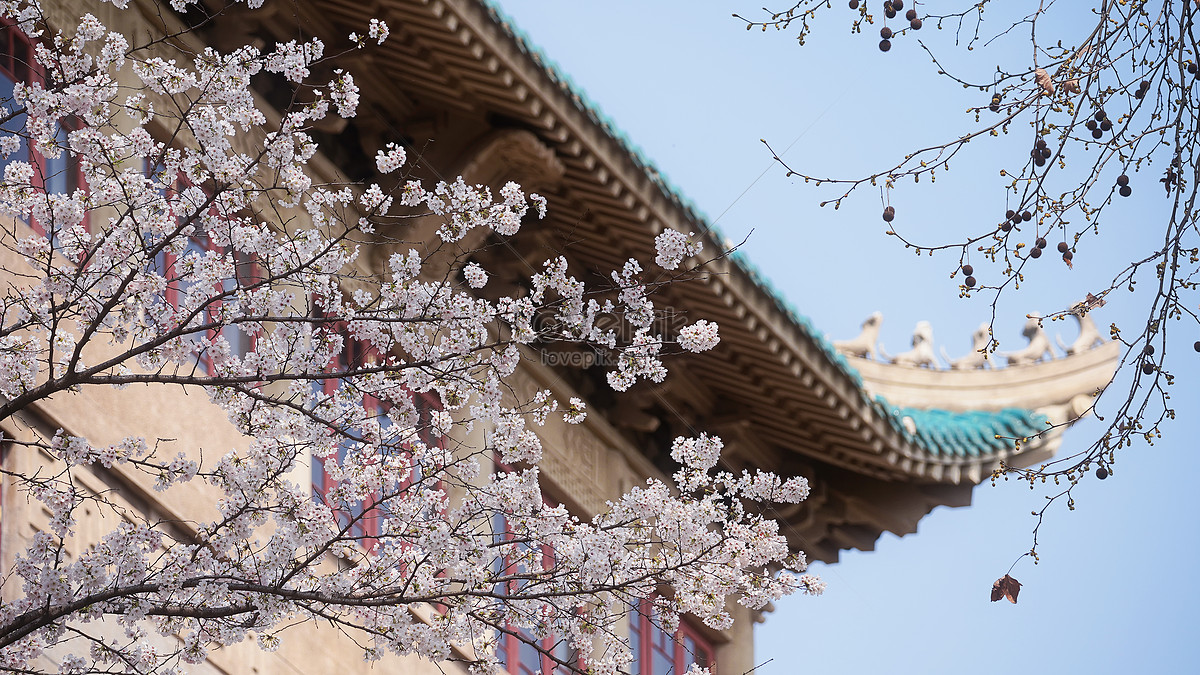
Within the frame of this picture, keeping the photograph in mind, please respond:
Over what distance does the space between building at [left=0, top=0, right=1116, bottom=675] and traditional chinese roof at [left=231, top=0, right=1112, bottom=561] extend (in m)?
0.02

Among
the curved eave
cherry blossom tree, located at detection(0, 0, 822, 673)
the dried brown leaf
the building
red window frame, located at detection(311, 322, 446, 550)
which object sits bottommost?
the dried brown leaf

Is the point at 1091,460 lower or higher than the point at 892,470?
lower

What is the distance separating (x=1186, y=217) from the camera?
514cm

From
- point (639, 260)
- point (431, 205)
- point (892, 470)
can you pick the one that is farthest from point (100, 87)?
point (892, 470)

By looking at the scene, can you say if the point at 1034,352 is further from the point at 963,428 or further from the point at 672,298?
the point at 672,298

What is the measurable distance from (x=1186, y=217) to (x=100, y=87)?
4144 millimetres

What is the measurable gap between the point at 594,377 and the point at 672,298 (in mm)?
1827

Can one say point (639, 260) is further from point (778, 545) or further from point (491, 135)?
point (778, 545)

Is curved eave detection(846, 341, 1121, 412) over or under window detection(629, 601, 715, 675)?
over

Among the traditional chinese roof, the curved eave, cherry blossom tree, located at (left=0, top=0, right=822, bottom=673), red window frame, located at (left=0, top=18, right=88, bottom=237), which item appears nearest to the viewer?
cherry blossom tree, located at (left=0, top=0, right=822, bottom=673)

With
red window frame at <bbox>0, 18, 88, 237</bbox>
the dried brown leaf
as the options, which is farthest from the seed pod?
red window frame at <bbox>0, 18, 88, 237</bbox>

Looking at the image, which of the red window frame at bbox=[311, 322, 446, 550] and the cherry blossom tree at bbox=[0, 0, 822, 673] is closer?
the cherry blossom tree at bbox=[0, 0, 822, 673]

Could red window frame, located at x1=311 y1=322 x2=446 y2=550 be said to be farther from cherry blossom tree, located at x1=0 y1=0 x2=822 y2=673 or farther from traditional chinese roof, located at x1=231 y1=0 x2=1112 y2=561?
cherry blossom tree, located at x1=0 y1=0 x2=822 y2=673

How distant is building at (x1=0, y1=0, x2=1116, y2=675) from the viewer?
851cm
